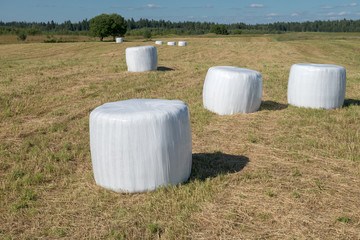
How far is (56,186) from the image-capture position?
4.82m

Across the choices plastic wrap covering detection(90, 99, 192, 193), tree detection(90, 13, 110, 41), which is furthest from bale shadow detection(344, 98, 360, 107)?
tree detection(90, 13, 110, 41)

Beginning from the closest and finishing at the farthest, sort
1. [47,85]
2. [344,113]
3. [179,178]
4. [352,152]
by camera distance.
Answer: [179,178] < [352,152] < [344,113] < [47,85]

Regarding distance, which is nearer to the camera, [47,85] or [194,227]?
[194,227]

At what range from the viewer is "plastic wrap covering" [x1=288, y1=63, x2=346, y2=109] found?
8484 mm

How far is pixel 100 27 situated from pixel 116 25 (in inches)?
120

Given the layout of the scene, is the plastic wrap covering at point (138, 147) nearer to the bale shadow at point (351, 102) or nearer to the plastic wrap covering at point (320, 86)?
the plastic wrap covering at point (320, 86)

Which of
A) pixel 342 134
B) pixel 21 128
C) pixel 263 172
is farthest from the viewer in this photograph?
pixel 21 128

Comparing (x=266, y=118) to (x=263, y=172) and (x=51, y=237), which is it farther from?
(x=51, y=237)

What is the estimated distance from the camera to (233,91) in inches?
319

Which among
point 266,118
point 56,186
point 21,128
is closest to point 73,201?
point 56,186

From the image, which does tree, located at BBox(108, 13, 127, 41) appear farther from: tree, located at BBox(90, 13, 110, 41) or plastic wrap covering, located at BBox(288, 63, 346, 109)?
plastic wrap covering, located at BBox(288, 63, 346, 109)

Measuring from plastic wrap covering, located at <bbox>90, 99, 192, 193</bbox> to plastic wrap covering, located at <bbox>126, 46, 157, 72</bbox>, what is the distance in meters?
11.0

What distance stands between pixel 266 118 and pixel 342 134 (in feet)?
5.89

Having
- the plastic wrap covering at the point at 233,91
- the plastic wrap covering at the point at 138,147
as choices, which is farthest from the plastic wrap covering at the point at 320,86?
the plastic wrap covering at the point at 138,147
